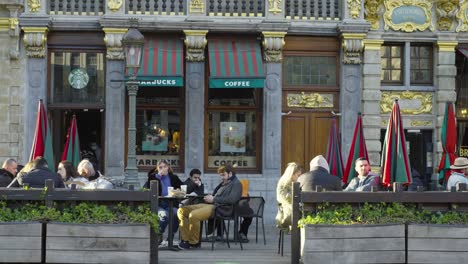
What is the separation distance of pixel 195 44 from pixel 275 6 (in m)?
2.01

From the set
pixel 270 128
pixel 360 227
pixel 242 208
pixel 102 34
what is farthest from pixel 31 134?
pixel 360 227

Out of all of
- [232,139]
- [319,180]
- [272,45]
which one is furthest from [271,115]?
[319,180]

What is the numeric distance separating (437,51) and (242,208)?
8.11 meters

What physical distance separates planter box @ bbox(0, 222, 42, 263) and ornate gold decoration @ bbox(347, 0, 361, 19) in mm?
11310

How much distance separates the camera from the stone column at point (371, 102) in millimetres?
20438

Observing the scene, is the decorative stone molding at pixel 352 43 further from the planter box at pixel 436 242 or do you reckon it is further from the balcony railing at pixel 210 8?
the planter box at pixel 436 242

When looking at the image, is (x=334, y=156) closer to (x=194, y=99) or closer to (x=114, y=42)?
(x=194, y=99)

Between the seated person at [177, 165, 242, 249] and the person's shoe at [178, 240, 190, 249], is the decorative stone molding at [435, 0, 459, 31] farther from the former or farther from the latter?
the person's shoe at [178, 240, 190, 249]

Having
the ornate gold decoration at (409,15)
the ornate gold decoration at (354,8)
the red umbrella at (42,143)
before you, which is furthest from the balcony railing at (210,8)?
the red umbrella at (42,143)

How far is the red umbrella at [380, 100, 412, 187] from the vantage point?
15.0 m

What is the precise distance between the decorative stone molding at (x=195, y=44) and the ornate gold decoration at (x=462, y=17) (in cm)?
583

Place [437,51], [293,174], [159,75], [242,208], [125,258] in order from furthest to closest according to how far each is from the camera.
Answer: [437,51] → [159,75] → [242,208] → [293,174] → [125,258]

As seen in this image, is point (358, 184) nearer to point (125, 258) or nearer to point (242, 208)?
point (242, 208)

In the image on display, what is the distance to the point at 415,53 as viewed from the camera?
69.0 ft
